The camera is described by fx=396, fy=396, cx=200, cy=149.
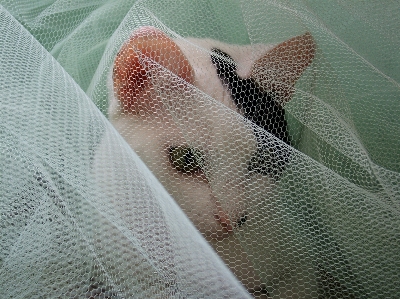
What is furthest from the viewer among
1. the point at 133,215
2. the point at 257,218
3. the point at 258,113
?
the point at 258,113

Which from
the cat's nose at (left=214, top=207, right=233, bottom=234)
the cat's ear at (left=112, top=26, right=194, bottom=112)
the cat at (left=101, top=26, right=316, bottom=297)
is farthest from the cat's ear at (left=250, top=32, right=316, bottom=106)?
the cat's nose at (left=214, top=207, right=233, bottom=234)

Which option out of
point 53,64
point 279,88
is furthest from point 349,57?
point 53,64

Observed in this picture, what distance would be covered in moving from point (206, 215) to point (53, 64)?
0.33 m

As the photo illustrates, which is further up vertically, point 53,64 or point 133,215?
point 53,64

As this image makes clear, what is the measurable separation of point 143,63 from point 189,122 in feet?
0.41

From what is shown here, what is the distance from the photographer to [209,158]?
0.60 m

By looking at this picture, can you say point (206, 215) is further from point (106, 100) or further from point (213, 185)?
point (106, 100)

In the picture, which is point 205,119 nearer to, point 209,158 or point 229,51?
point 209,158

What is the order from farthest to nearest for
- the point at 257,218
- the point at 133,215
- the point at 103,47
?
the point at 103,47
the point at 257,218
the point at 133,215

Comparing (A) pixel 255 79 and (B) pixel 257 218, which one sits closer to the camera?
(B) pixel 257 218

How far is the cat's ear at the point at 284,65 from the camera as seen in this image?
0.73 m

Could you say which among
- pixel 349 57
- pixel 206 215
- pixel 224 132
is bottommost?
pixel 206 215

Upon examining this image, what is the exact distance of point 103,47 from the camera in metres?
0.95

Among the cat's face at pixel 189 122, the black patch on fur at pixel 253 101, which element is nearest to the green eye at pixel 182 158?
the cat's face at pixel 189 122
